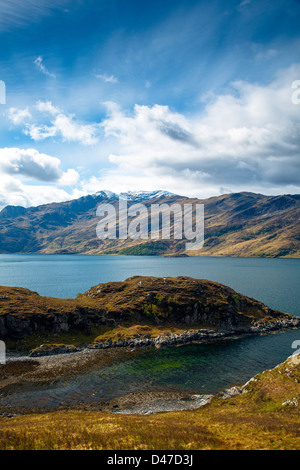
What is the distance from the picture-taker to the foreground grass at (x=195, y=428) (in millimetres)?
25031

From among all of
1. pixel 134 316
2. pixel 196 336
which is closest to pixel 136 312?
pixel 134 316

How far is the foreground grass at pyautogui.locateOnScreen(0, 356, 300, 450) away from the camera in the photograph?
2503cm

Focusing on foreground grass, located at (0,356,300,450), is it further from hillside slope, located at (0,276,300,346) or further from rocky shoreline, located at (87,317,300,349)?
hillside slope, located at (0,276,300,346)

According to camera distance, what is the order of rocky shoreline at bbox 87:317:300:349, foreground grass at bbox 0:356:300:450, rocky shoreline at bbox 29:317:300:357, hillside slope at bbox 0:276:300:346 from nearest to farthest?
foreground grass at bbox 0:356:300:450, rocky shoreline at bbox 29:317:300:357, rocky shoreline at bbox 87:317:300:349, hillside slope at bbox 0:276:300:346

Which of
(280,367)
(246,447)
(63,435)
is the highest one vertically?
(246,447)

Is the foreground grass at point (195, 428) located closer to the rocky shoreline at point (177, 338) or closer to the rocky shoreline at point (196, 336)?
the rocky shoreline at point (177, 338)

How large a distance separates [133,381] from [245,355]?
3356 centimetres

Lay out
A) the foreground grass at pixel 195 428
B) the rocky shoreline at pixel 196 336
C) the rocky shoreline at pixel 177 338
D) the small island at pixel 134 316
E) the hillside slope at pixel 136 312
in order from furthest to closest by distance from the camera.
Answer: the hillside slope at pixel 136 312
the rocky shoreline at pixel 196 336
the small island at pixel 134 316
the rocky shoreline at pixel 177 338
the foreground grass at pixel 195 428

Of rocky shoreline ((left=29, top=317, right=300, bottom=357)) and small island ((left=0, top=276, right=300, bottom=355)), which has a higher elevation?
small island ((left=0, top=276, right=300, bottom=355))

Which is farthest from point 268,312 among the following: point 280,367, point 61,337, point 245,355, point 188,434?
point 188,434

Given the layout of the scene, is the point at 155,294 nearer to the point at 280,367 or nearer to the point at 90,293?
the point at 90,293

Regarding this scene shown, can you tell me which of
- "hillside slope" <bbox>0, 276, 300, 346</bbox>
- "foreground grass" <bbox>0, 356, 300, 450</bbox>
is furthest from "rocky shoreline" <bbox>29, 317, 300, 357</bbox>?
"foreground grass" <bbox>0, 356, 300, 450</bbox>

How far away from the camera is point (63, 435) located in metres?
28.1

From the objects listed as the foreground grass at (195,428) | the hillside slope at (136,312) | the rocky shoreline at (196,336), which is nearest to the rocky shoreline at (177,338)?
the rocky shoreline at (196,336)
